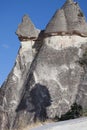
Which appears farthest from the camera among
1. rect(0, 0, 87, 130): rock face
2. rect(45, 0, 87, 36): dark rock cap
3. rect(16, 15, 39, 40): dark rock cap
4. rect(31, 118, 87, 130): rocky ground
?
rect(16, 15, 39, 40): dark rock cap

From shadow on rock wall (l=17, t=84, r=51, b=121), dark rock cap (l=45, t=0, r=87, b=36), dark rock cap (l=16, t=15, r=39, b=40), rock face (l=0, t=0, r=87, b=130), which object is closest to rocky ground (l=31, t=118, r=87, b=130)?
rock face (l=0, t=0, r=87, b=130)

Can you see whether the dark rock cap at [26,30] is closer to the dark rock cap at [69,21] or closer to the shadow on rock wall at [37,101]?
the dark rock cap at [69,21]

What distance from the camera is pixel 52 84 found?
115 ft

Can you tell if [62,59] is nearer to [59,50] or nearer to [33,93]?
[59,50]

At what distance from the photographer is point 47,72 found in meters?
35.9

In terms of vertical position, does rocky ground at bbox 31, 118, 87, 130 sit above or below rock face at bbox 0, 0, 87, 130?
above

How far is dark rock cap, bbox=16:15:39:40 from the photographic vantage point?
129ft

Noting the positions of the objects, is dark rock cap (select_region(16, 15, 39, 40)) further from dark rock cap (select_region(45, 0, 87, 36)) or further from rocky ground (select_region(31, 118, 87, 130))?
rocky ground (select_region(31, 118, 87, 130))

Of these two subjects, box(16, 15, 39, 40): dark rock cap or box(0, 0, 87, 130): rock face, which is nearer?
box(0, 0, 87, 130): rock face

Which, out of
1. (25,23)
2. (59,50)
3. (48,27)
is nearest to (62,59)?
(59,50)

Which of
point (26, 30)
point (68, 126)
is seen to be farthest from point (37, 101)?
point (68, 126)

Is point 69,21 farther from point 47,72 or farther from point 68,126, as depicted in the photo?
point 68,126

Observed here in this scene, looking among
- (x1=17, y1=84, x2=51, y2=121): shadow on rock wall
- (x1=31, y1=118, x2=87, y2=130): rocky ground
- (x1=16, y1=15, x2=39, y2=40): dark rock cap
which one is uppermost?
(x1=31, y1=118, x2=87, y2=130): rocky ground

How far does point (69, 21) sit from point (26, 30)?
453 centimetres
